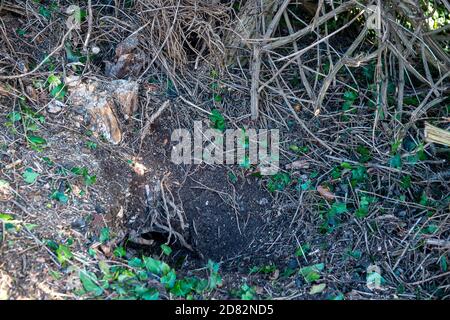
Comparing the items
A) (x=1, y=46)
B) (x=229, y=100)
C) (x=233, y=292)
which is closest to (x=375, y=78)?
(x=229, y=100)

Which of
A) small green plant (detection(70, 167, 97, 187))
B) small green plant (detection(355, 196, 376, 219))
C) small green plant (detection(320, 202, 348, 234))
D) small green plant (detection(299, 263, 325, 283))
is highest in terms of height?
small green plant (detection(70, 167, 97, 187))

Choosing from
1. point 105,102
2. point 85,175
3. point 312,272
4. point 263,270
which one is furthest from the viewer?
point 105,102

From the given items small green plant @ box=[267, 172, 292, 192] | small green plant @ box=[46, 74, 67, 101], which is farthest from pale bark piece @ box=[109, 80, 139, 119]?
small green plant @ box=[267, 172, 292, 192]

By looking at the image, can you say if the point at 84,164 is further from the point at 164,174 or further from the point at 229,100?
the point at 229,100

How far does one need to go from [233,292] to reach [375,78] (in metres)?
1.69

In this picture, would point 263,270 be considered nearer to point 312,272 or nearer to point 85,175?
point 312,272

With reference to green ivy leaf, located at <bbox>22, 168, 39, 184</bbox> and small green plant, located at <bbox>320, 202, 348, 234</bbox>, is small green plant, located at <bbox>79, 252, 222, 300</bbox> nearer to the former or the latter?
green ivy leaf, located at <bbox>22, 168, 39, 184</bbox>

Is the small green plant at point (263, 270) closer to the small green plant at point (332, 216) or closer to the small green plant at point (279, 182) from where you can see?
the small green plant at point (332, 216)

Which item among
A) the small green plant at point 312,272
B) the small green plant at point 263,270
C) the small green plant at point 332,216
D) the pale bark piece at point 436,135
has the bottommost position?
the small green plant at point 263,270

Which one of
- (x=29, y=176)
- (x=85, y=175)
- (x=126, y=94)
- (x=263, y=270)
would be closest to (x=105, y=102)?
(x=126, y=94)

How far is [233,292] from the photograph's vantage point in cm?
292

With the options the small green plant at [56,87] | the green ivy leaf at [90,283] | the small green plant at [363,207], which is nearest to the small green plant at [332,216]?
the small green plant at [363,207]

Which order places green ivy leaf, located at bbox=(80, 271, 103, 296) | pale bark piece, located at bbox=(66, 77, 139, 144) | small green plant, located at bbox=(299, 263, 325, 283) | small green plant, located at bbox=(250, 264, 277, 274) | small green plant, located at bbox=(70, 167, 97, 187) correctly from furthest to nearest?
pale bark piece, located at bbox=(66, 77, 139, 144)
small green plant, located at bbox=(70, 167, 97, 187)
small green plant, located at bbox=(250, 264, 277, 274)
small green plant, located at bbox=(299, 263, 325, 283)
green ivy leaf, located at bbox=(80, 271, 103, 296)

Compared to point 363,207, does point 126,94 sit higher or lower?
higher
